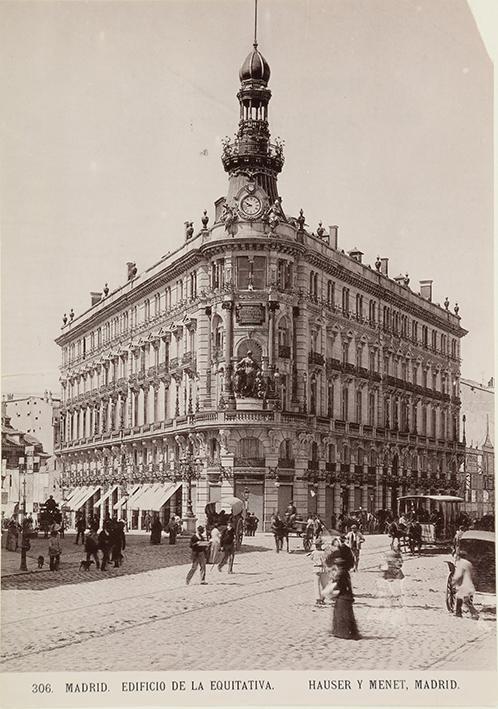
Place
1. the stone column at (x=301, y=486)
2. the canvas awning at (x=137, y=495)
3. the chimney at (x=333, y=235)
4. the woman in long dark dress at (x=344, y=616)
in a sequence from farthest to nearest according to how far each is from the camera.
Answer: the stone column at (x=301, y=486) → the canvas awning at (x=137, y=495) → the chimney at (x=333, y=235) → the woman in long dark dress at (x=344, y=616)

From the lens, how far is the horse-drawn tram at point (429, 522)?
2236cm

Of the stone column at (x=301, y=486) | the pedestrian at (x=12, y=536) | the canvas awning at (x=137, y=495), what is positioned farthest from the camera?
the stone column at (x=301, y=486)

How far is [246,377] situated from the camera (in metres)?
34.5

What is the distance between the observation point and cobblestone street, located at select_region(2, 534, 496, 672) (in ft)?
50.7

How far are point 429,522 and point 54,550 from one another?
9.80 m

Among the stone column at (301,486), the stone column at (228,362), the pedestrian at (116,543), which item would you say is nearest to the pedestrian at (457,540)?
the pedestrian at (116,543)

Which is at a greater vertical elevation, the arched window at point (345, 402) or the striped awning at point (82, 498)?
the arched window at point (345, 402)

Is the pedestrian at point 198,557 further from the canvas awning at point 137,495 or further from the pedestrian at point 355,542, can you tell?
the canvas awning at point 137,495

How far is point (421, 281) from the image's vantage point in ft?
78.8

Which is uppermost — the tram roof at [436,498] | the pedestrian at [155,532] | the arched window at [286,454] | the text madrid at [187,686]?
the arched window at [286,454]

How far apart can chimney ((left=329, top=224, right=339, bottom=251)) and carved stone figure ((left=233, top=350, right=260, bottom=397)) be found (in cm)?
532

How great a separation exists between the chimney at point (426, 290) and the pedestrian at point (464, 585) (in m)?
7.47

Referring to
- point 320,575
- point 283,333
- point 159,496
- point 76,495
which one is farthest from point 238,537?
point 283,333

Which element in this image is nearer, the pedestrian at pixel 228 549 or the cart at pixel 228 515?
the pedestrian at pixel 228 549
